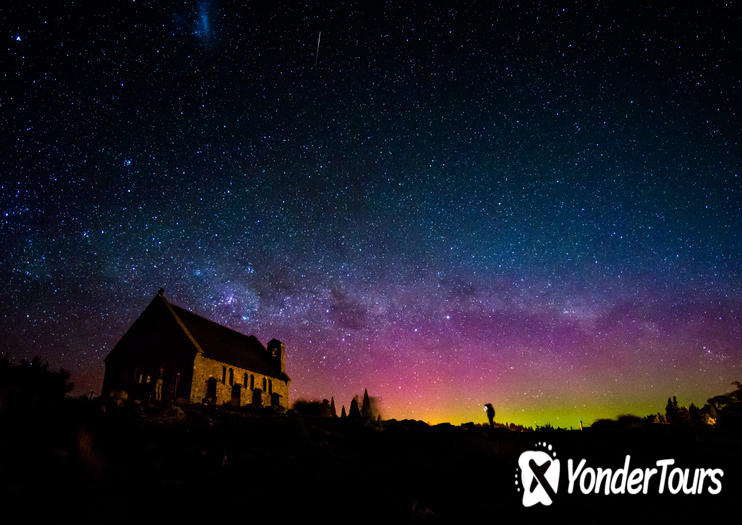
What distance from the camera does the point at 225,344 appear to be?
41.0 metres

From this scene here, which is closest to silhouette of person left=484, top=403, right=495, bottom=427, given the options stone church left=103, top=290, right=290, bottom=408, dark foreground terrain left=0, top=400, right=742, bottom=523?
dark foreground terrain left=0, top=400, right=742, bottom=523

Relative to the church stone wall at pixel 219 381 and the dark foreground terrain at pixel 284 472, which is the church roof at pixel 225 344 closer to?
the church stone wall at pixel 219 381

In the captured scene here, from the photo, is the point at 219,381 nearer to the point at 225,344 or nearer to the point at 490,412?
the point at 225,344

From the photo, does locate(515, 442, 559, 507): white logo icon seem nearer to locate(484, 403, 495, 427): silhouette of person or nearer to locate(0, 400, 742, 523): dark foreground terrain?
locate(0, 400, 742, 523): dark foreground terrain

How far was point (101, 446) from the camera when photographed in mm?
12617

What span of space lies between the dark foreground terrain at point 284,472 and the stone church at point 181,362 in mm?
16499

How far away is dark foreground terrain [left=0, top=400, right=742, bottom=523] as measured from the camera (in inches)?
402

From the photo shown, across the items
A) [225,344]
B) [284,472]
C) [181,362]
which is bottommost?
[284,472]

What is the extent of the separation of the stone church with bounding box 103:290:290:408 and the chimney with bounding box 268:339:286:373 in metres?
5.95

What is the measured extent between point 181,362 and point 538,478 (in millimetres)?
29405

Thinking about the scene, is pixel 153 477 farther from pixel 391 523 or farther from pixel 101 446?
pixel 391 523

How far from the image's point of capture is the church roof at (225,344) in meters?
36.2

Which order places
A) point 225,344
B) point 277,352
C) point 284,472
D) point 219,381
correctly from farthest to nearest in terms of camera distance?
point 277,352 → point 225,344 → point 219,381 → point 284,472

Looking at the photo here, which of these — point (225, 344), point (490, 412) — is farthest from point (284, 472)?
point (225, 344)
